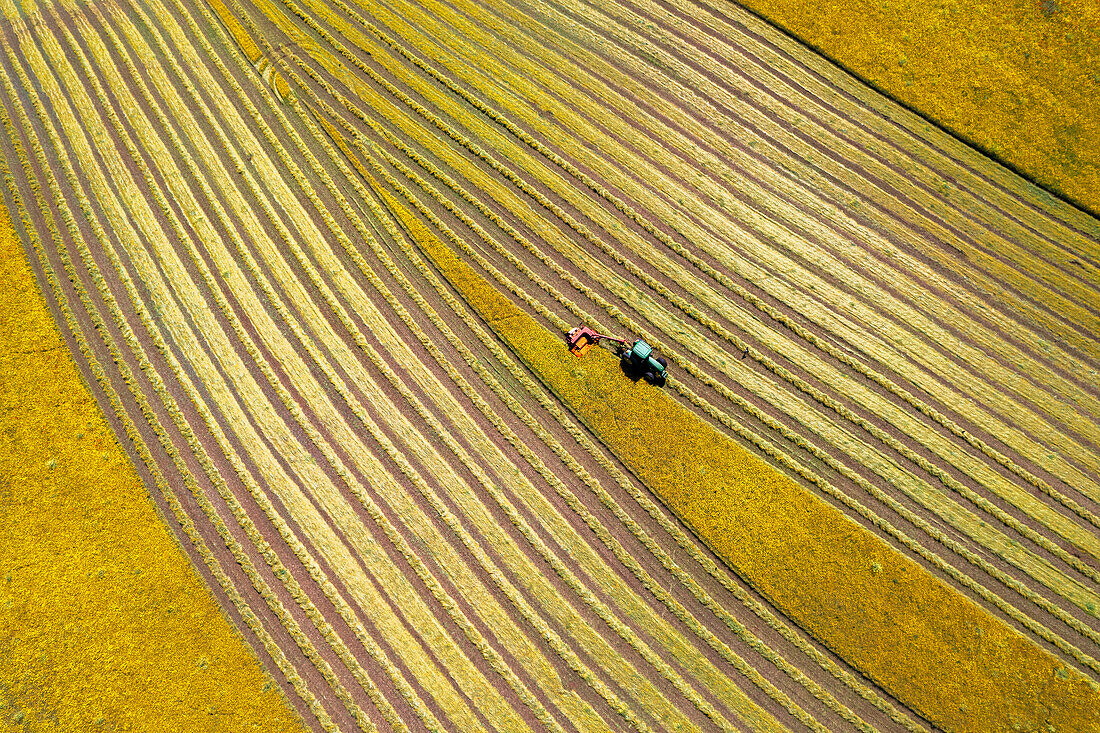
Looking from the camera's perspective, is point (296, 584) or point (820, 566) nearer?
point (296, 584)

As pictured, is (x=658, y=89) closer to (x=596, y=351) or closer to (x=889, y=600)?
(x=596, y=351)

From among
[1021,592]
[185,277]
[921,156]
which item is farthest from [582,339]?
[1021,592]

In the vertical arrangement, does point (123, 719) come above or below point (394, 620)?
below

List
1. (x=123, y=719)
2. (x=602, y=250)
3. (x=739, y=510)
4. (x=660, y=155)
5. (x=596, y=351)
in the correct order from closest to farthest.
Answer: (x=123, y=719)
(x=739, y=510)
(x=596, y=351)
(x=602, y=250)
(x=660, y=155)

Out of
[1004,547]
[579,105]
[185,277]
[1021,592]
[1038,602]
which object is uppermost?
[579,105]

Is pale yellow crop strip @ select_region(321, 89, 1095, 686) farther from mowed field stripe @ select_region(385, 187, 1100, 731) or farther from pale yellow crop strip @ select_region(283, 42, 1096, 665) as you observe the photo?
mowed field stripe @ select_region(385, 187, 1100, 731)

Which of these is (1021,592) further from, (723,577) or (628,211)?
(628,211)

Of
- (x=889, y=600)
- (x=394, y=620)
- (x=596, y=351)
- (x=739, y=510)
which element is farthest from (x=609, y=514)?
(x=889, y=600)

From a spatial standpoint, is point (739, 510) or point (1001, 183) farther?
point (1001, 183)
